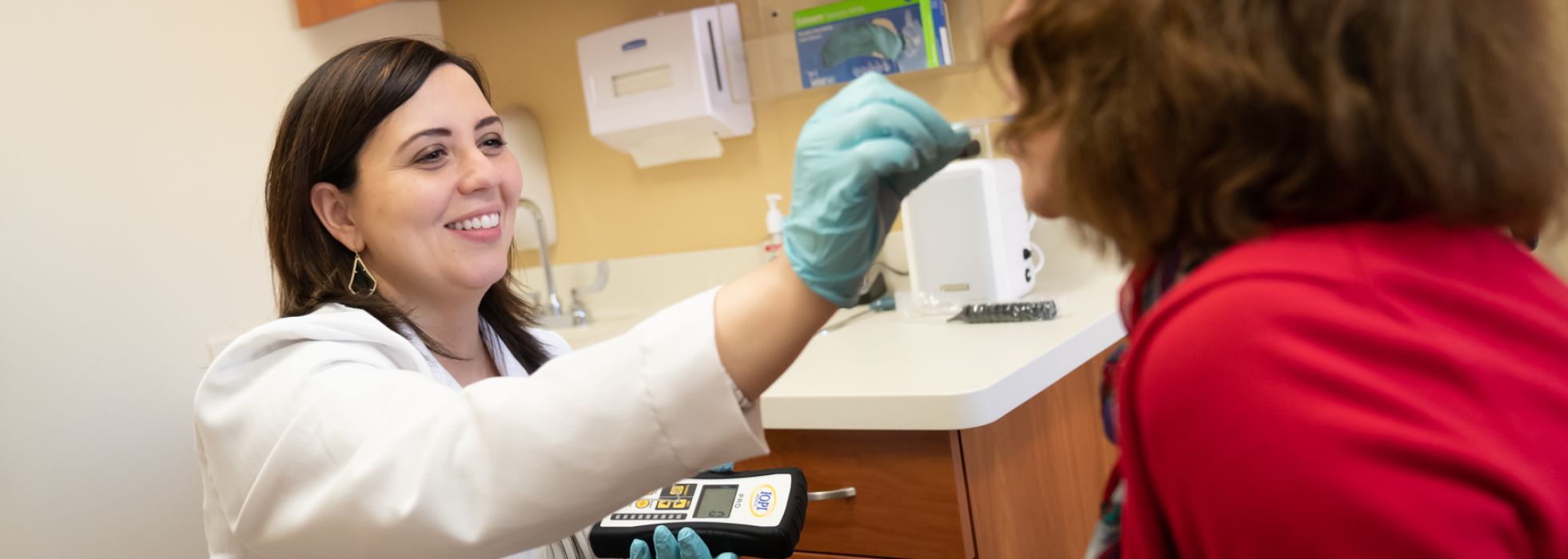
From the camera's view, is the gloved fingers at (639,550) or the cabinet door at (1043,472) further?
the cabinet door at (1043,472)

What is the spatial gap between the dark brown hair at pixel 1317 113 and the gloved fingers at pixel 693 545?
605 millimetres

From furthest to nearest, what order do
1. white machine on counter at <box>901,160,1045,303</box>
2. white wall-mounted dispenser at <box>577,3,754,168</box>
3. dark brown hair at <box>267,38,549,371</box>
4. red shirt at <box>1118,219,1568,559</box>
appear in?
white wall-mounted dispenser at <box>577,3,754,168</box> < white machine on counter at <box>901,160,1045,303</box> < dark brown hair at <box>267,38,549,371</box> < red shirt at <box>1118,219,1568,559</box>

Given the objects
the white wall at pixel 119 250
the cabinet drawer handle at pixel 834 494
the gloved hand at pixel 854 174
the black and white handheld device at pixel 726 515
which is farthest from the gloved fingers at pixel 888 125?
the white wall at pixel 119 250

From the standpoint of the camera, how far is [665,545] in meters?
1.02

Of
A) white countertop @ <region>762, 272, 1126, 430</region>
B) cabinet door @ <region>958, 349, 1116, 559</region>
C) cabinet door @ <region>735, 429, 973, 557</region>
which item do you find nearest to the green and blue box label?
white countertop @ <region>762, 272, 1126, 430</region>

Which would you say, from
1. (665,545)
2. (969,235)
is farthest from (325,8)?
(665,545)

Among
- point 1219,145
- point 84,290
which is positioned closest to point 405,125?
point 1219,145

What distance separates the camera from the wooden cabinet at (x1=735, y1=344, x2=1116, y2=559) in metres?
1.26

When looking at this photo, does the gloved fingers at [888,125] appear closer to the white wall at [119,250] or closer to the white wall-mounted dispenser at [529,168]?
the white wall at [119,250]

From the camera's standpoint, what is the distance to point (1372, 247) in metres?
0.48

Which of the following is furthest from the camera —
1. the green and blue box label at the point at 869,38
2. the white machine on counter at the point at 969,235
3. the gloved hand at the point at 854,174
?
the green and blue box label at the point at 869,38

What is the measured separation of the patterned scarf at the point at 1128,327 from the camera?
55cm

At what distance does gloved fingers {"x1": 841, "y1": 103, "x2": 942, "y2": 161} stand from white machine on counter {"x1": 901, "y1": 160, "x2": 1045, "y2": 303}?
39.6 inches

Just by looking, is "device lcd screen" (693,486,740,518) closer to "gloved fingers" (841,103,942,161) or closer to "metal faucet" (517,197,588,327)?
"gloved fingers" (841,103,942,161)
